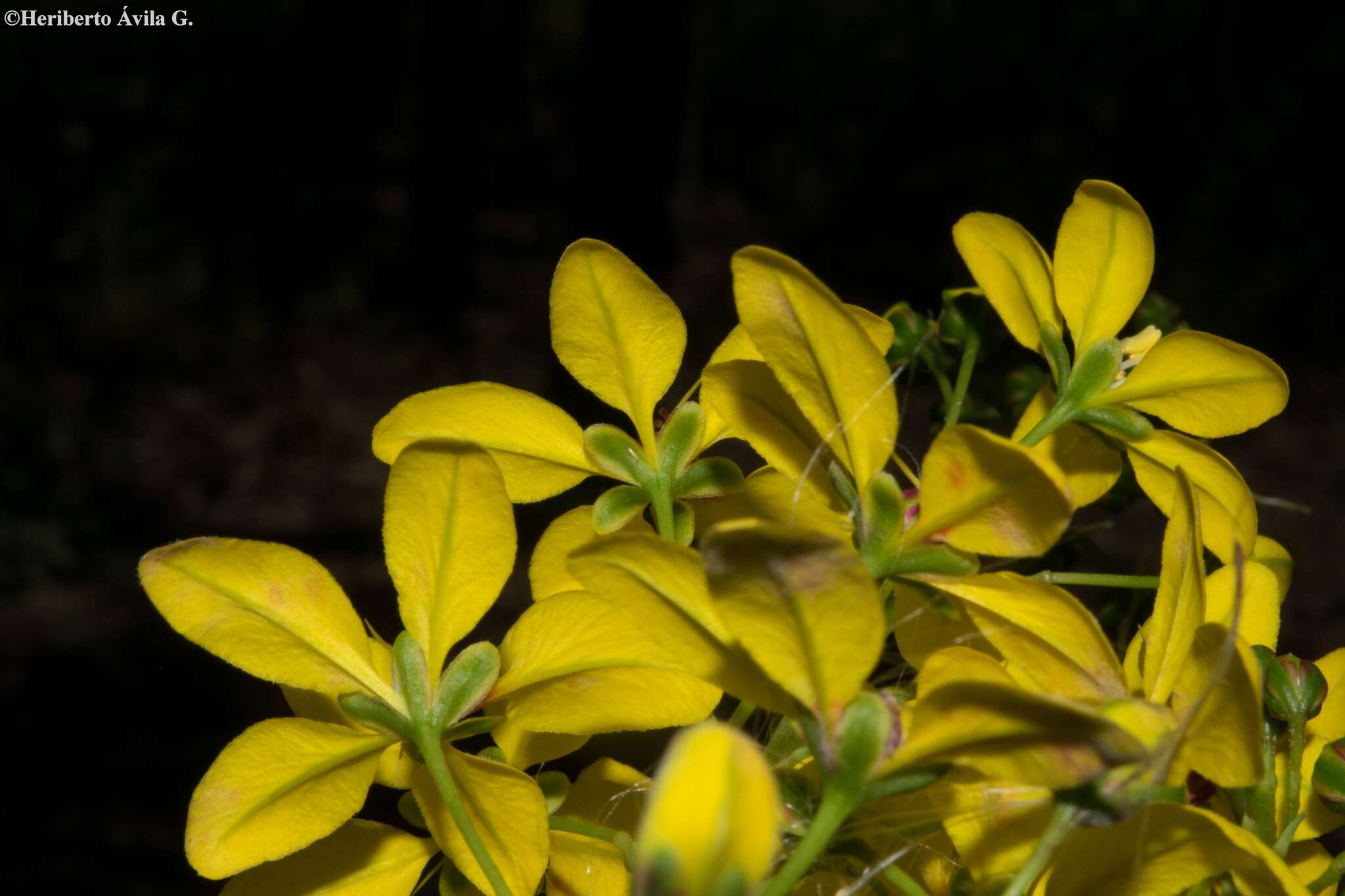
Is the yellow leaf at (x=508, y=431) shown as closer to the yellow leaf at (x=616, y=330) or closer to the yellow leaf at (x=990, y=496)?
the yellow leaf at (x=616, y=330)

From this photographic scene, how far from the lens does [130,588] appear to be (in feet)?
16.8

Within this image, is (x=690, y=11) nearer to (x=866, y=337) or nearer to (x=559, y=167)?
(x=559, y=167)

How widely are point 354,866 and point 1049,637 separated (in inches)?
17.9

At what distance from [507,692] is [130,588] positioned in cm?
488

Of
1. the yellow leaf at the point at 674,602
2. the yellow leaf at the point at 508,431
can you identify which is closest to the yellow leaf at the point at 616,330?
the yellow leaf at the point at 508,431

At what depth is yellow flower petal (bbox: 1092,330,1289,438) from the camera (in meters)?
0.81

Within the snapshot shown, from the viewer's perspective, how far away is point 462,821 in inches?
25.5

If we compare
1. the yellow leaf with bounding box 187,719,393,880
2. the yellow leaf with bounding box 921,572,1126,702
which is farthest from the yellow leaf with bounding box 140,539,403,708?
the yellow leaf with bounding box 921,572,1126,702

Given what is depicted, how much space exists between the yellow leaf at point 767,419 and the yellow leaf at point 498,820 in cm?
22

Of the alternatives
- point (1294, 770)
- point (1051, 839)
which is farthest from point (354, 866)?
point (1294, 770)

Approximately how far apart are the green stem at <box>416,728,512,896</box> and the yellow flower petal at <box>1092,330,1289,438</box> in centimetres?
47

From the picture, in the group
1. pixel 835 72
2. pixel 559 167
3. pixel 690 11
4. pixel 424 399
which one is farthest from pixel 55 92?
pixel 424 399

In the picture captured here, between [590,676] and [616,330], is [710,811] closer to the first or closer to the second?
[590,676]

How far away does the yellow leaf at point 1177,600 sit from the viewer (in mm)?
620
